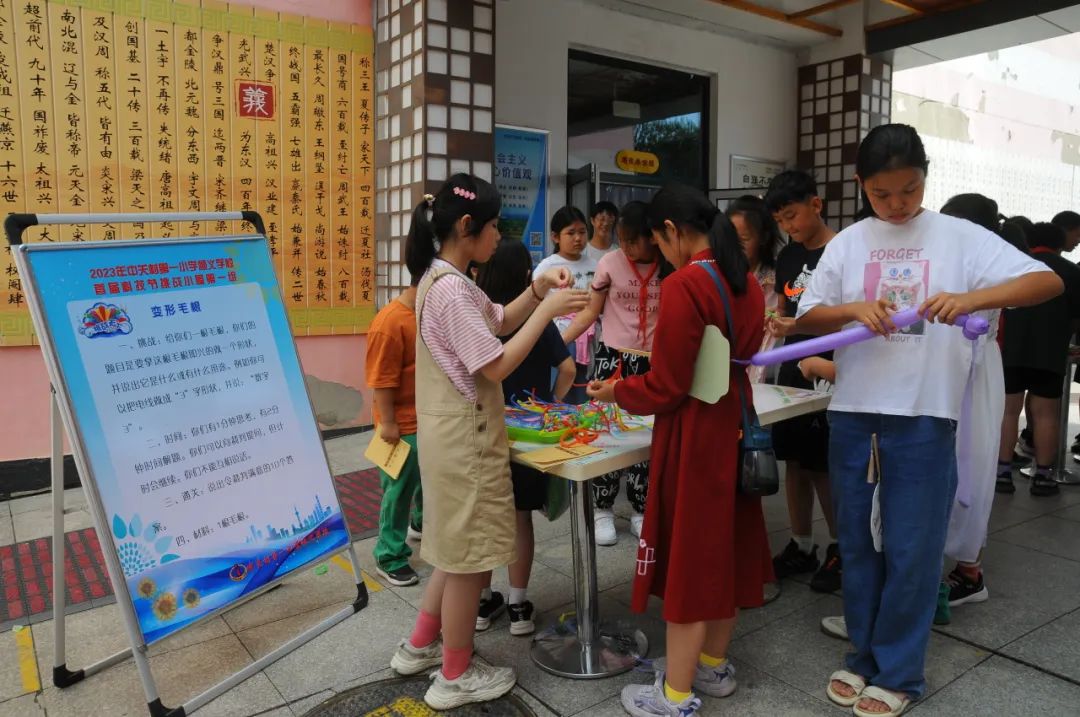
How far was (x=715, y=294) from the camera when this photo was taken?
6.89 ft

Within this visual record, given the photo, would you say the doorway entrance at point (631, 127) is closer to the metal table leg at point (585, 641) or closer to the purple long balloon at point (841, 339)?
the metal table leg at point (585, 641)

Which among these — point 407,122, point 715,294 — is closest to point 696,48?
point 407,122

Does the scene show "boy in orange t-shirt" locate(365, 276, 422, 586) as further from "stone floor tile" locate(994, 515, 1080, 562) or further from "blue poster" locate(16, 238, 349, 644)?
"stone floor tile" locate(994, 515, 1080, 562)

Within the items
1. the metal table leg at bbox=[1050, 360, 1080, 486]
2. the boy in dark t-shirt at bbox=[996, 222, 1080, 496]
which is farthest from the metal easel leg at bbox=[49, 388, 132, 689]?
the metal table leg at bbox=[1050, 360, 1080, 486]

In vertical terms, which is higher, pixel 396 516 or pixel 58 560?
pixel 58 560

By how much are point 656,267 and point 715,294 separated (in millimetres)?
1415

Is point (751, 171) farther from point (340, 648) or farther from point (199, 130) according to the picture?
point (340, 648)

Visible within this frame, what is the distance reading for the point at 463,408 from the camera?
2178 mm

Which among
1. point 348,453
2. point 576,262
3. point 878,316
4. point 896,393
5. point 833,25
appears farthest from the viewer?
point 833,25

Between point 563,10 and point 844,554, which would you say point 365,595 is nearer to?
point 844,554

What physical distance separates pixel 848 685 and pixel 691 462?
0.89 metres

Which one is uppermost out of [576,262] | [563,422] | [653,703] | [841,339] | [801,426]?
[576,262]

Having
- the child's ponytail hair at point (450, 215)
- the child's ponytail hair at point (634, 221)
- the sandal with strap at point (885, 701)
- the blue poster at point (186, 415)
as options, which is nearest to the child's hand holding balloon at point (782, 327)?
the child's ponytail hair at point (634, 221)

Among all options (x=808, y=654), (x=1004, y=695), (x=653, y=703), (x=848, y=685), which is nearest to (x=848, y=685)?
(x=848, y=685)
